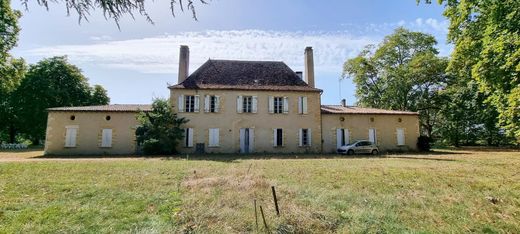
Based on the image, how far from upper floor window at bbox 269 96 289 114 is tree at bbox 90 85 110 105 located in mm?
26688

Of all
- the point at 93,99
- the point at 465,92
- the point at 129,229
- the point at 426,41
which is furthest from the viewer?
the point at 93,99

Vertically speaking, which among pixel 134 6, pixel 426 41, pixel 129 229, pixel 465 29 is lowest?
pixel 129 229

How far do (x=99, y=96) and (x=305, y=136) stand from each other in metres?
29.9

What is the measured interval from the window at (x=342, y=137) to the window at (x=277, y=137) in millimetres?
4485

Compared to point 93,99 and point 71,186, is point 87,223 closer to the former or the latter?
point 71,186

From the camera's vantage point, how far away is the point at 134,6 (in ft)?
13.4

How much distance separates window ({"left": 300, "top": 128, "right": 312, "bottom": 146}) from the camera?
22562 millimetres

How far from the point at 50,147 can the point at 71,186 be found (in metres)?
16.1

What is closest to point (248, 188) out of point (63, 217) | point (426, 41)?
point (63, 217)

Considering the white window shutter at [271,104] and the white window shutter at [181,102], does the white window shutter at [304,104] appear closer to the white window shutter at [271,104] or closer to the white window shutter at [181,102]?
the white window shutter at [271,104]

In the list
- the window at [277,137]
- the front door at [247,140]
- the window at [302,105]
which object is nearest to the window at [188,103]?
the front door at [247,140]

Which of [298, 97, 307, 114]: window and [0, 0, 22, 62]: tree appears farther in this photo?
[298, 97, 307, 114]: window

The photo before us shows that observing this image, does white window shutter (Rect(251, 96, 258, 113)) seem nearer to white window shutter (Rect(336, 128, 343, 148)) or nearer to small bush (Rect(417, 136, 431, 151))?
white window shutter (Rect(336, 128, 343, 148))

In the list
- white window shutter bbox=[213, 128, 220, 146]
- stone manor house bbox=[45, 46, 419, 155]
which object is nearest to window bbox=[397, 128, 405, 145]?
stone manor house bbox=[45, 46, 419, 155]
